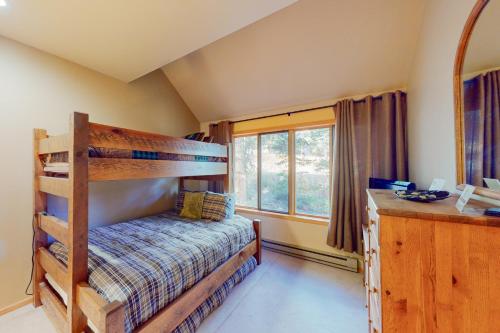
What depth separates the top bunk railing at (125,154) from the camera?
1.38 meters

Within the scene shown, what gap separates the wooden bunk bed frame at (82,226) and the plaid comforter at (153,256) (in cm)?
7

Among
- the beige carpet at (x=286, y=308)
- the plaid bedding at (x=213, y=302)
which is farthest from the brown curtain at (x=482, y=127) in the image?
the plaid bedding at (x=213, y=302)

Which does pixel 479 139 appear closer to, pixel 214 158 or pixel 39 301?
pixel 214 158

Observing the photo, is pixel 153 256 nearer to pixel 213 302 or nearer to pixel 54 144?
pixel 213 302

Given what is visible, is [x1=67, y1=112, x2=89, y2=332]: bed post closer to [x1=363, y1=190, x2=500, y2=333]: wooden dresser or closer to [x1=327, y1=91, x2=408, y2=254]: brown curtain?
[x1=363, y1=190, x2=500, y2=333]: wooden dresser

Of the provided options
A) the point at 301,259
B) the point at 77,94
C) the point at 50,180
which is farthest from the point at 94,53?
the point at 301,259

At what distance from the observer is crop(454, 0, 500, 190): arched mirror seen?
0.75 metres

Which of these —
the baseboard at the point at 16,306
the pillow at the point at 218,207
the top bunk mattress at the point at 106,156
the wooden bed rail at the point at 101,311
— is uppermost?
the top bunk mattress at the point at 106,156

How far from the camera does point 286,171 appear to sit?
3000 mm

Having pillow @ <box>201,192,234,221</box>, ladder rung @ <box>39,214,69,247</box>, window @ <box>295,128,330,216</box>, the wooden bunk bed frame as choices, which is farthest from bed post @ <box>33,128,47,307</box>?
window @ <box>295,128,330,216</box>

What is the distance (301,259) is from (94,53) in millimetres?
3420

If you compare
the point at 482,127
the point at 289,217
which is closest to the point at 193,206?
the point at 289,217

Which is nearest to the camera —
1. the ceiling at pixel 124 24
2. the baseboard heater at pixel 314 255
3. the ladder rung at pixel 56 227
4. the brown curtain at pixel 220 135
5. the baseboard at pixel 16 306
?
the ladder rung at pixel 56 227

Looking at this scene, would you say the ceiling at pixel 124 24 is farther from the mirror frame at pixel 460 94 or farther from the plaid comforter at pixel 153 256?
the plaid comforter at pixel 153 256
